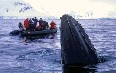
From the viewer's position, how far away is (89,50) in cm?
1280

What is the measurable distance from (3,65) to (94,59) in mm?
7795

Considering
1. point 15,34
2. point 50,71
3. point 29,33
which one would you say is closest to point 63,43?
point 50,71

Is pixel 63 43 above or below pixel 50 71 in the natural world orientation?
above

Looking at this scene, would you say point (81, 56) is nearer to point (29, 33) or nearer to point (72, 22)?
point (72, 22)

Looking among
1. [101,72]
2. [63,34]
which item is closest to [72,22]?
[63,34]

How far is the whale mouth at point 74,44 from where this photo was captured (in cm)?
1262

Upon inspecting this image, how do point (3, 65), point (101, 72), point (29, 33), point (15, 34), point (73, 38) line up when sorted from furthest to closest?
1. point (15, 34)
2. point (29, 33)
3. point (3, 65)
4. point (101, 72)
5. point (73, 38)

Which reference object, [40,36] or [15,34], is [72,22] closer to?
[40,36]

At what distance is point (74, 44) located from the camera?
12.7m

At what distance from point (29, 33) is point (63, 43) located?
32941 millimetres

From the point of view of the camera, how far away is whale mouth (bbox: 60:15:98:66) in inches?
497

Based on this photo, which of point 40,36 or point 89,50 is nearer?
point 89,50

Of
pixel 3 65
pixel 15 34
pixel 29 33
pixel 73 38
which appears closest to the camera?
pixel 73 38

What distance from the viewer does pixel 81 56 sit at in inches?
500
